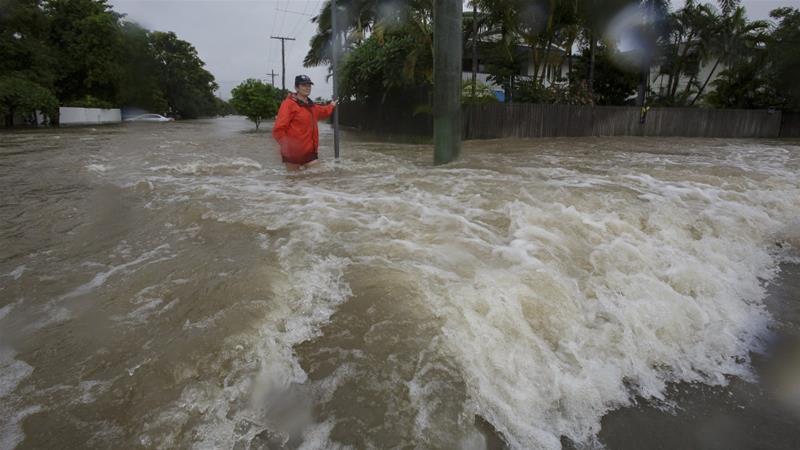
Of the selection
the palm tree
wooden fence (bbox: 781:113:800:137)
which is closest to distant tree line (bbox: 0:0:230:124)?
the palm tree

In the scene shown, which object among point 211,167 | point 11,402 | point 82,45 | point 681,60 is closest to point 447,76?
point 211,167

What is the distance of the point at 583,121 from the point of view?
16750 mm

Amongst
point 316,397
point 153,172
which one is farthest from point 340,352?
point 153,172

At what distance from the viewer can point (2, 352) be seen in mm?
2311

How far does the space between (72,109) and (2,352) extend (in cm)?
3224

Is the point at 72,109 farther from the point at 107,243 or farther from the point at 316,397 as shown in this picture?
the point at 316,397

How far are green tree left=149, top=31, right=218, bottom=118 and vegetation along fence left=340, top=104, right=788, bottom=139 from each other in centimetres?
3658

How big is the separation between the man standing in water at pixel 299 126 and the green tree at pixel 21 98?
71.3 feet

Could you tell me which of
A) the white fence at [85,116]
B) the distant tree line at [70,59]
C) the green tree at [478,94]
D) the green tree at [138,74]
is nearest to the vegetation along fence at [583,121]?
the green tree at [478,94]

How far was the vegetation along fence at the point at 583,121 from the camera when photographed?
47.6 feet

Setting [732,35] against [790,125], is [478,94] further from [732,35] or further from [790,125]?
[790,125]

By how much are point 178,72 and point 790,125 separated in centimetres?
5386

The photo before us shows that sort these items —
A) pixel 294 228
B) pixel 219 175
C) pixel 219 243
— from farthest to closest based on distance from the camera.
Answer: pixel 219 175, pixel 294 228, pixel 219 243

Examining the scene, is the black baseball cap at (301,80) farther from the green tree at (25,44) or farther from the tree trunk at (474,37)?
the green tree at (25,44)
